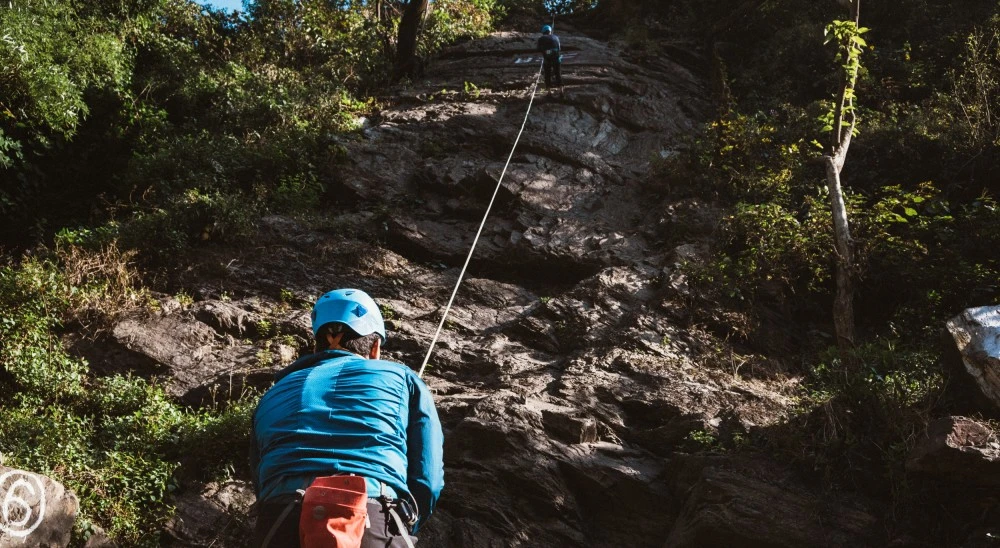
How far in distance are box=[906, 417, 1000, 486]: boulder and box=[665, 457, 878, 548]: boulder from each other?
1.62ft

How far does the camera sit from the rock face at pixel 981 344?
510 cm

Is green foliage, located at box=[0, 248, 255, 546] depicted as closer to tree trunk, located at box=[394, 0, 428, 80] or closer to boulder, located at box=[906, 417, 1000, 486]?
boulder, located at box=[906, 417, 1000, 486]

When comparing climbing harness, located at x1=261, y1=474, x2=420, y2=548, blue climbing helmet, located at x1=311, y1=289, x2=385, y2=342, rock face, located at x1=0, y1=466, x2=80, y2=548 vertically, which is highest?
blue climbing helmet, located at x1=311, y1=289, x2=385, y2=342

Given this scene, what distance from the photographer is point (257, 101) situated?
40.7 feet

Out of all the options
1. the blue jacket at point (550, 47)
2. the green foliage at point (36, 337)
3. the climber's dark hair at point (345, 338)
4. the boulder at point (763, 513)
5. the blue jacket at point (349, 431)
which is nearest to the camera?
the blue jacket at point (349, 431)

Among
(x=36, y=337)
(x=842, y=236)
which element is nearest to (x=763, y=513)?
(x=842, y=236)

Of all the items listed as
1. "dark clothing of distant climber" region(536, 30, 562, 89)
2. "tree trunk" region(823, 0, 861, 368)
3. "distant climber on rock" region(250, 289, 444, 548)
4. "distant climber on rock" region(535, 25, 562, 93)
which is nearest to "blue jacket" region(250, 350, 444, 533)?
"distant climber on rock" region(250, 289, 444, 548)

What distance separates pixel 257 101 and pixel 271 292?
537 centimetres

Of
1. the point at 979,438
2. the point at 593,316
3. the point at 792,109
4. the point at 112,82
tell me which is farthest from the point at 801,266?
the point at 112,82

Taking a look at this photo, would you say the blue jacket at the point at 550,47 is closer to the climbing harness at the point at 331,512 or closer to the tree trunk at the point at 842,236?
the tree trunk at the point at 842,236

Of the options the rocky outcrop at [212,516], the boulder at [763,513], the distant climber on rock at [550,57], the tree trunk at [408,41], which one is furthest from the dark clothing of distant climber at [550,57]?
the rocky outcrop at [212,516]

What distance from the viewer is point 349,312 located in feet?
10.9

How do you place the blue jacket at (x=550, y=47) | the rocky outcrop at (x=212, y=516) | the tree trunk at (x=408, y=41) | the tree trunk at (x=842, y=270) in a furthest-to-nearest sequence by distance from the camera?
1. the tree trunk at (x=408, y=41)
2. the blue jacket at (x=550, y=47)
3. the tree trunk at (x=842, y=270)
4. the rocky outcrop at (x=212, y=516)

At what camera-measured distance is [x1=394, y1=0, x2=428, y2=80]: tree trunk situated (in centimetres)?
1531
